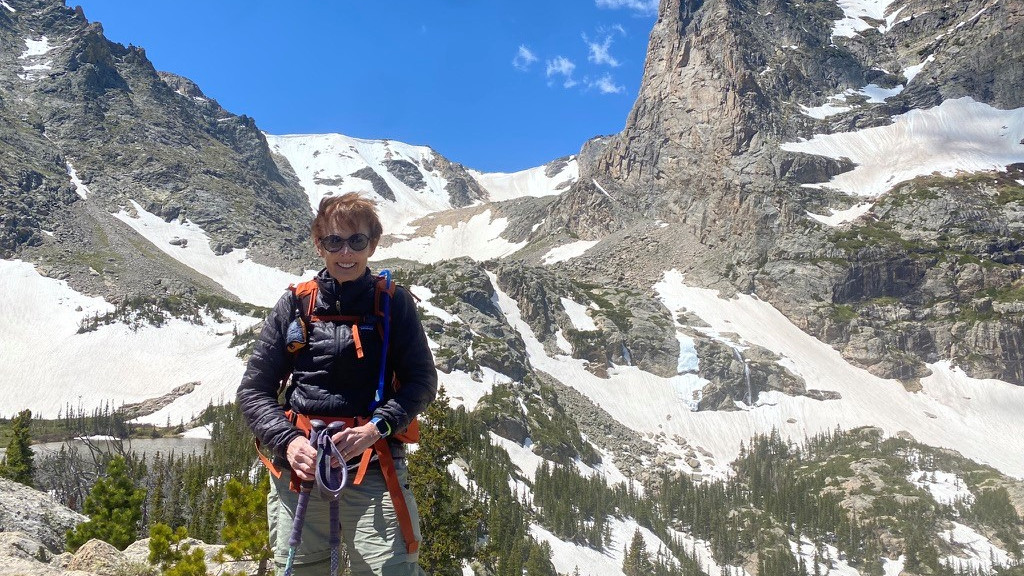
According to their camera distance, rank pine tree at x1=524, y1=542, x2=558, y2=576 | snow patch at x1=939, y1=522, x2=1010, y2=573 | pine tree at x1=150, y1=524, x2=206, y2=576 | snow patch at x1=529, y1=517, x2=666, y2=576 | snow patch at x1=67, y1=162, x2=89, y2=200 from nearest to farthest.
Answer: pine tree at x1=150, y1=524, x2=206, y2=576 < pine tree at x1=524, y1=542, x2=558, y2=576 < snow patch at x1=529, y1=517, x2=666, y2=576 < snow patch at x1=939, y1=522, x2=1010, y2=573 < snow patch at x1=67, y1=162, x2=89, y2=200

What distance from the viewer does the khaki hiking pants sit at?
4.81 meters

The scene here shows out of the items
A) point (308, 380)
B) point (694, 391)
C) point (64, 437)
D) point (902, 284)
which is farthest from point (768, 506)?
point (308, 380)

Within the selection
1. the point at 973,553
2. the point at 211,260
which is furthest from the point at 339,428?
the point at 211,260

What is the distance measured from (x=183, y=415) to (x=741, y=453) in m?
109

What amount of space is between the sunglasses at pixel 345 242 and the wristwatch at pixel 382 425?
1.40 metres

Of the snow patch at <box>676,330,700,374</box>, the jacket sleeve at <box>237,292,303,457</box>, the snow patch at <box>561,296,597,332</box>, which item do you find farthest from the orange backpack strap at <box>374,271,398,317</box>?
the snow patch at <box>676,330,700,374</box>

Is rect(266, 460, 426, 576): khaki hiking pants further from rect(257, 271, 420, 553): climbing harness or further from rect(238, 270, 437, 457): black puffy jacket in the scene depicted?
rect(238, 270, 437, 457): black puffy jacket

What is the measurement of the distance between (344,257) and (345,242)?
140mm

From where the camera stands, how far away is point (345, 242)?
523 centimetres

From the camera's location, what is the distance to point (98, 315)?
127 metres

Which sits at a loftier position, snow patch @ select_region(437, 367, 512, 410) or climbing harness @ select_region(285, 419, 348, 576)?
climbing harness @ select_region(285, 419, 348, 576)

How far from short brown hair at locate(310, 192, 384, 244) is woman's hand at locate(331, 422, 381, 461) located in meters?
1.62

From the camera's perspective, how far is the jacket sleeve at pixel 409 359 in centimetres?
505

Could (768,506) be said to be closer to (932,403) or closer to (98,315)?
(932,403)
